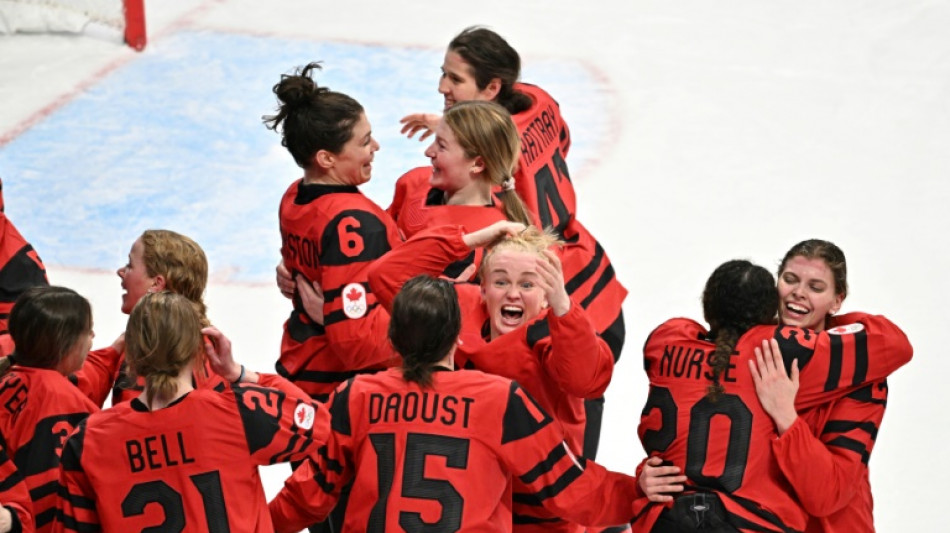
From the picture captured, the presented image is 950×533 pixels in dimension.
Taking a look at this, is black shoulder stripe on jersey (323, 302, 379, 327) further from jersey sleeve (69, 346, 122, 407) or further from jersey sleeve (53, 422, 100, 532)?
jersey sleeve (53, 422, 100, 532)

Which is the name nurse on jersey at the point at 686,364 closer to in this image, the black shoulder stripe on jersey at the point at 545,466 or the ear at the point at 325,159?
the black shoulder stripe on jersey at the point at 545,466

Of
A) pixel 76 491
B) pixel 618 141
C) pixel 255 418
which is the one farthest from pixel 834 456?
pixel 618 141

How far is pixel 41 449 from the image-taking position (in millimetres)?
3945

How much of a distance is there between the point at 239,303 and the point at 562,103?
257 cm

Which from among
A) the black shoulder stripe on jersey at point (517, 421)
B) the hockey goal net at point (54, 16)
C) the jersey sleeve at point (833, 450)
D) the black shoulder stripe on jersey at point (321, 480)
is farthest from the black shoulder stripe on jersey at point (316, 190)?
the hockey goal net at point (54, 16)

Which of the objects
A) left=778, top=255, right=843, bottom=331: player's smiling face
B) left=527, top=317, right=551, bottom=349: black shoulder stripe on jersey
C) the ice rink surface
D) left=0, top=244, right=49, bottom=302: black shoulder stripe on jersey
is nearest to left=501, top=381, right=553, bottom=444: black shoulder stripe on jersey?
left=527, top=317, right=551, bottom=349: black shoulder stripe on jersey

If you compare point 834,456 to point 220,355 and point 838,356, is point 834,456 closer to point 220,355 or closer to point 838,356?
point 838,356

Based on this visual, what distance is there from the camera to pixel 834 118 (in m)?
8.38

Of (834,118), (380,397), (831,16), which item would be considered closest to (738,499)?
(380,397)

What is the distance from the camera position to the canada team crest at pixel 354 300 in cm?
423

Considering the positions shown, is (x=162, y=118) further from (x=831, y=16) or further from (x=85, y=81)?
(x=831, y=16)

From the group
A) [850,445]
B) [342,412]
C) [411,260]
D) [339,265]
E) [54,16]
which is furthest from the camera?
[54,16]

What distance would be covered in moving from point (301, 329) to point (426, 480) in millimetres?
1063

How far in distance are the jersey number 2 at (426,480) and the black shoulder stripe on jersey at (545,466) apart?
16 centimetres
